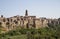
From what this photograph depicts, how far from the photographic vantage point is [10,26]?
30781 millimetres

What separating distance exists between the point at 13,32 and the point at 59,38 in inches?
433

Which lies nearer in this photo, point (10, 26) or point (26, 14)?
point (10, 26)

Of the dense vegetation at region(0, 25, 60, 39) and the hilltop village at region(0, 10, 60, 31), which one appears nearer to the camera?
the dense vegetation at region(0, 25, 60, 39)

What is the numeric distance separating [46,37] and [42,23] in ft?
85.8

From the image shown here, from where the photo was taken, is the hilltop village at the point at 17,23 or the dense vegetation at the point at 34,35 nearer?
the dense vegetation at the point at 34,35

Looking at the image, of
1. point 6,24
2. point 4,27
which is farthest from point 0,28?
point 6,24

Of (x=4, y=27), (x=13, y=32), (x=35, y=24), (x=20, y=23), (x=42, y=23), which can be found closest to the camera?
Result: (x=13, y=32)

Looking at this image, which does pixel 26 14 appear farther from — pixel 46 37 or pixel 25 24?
pixel 46 37

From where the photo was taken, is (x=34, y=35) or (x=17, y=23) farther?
(x=17, y=23)

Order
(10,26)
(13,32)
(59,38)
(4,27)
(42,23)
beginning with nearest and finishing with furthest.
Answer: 1. (59,38)
2. (13,32)
3. (4,27)
4. (10,26)
5. (42,23)

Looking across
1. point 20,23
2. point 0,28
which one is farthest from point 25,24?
point 0,28

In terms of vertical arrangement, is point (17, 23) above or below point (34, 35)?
above

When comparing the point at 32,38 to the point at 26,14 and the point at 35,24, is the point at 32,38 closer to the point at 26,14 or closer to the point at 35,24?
the point at 35,24

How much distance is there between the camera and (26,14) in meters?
45.7
